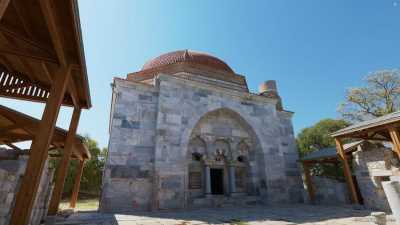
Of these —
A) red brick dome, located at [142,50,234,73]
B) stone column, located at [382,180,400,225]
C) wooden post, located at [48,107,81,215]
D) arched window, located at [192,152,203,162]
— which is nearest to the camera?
stone column, located at [382,180,400,225]

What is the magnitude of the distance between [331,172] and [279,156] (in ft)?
32.8

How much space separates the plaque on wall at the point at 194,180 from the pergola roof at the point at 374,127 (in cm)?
681

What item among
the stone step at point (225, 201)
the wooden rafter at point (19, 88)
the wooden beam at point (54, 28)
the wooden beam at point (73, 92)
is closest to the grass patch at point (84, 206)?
the stone step at point (225, 201)

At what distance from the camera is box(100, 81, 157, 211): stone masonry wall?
7715mm

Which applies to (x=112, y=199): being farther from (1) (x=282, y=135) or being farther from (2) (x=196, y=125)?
(1) (x=282, y=135)

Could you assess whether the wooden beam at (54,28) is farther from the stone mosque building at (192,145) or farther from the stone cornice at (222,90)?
the stone cornice at (222,90)

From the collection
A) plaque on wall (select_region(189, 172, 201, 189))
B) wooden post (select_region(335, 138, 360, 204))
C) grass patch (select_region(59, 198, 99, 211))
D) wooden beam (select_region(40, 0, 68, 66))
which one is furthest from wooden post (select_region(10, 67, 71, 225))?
wooden post (select_region(335, 138, 360, 204))

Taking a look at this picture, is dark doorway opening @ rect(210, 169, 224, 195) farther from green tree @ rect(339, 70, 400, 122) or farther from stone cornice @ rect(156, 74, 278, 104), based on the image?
green tree @ rect(339, 70, 400, 122)

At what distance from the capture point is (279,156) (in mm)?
11125

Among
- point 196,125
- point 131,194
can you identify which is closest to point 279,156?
point 196,125

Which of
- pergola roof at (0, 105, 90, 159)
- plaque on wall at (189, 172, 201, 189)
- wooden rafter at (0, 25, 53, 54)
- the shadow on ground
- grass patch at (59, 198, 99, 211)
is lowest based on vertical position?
grass patch at (59, 198, 99, 211)

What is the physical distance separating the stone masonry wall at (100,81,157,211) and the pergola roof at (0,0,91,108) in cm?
344

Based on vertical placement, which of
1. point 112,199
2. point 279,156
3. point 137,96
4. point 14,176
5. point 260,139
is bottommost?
point 112,199

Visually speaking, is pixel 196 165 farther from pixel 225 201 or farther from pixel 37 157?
pixel 37 157
